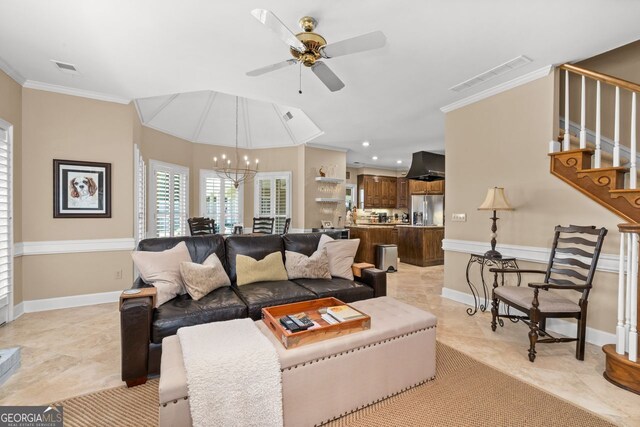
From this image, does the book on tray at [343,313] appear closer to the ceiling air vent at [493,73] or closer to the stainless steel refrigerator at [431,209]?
the ceiling air vent at [493,73]

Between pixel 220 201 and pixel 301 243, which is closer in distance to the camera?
pixel 301 243

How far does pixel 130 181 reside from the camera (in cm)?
416

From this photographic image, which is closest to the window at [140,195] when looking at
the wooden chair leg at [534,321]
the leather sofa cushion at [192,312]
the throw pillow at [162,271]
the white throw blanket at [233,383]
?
the throw pillow at [162,271]

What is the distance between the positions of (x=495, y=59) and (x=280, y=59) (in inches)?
90.6

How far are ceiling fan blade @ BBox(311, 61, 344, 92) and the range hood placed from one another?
186 inches

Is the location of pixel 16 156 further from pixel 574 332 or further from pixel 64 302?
pixel 574 332

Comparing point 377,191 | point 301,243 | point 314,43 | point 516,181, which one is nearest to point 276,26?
point 314,43

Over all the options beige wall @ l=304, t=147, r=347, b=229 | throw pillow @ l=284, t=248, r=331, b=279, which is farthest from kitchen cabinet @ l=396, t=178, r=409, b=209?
throw pillow @ l=284, t=248, r=331, b=279

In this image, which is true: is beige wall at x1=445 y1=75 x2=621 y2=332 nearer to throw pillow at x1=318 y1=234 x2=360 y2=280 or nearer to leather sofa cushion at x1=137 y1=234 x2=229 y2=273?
throw pillow at x1=318 y1=234 x2=360 y2=280

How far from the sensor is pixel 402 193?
9.84 meters

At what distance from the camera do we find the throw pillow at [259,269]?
3.08 meters

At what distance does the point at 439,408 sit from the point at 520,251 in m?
2.45

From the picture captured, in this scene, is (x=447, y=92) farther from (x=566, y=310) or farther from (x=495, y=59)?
(x=566, y=310)

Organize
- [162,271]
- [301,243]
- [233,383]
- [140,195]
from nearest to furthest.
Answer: [233,383] → [162,271] → [301,243] → [140,195]
